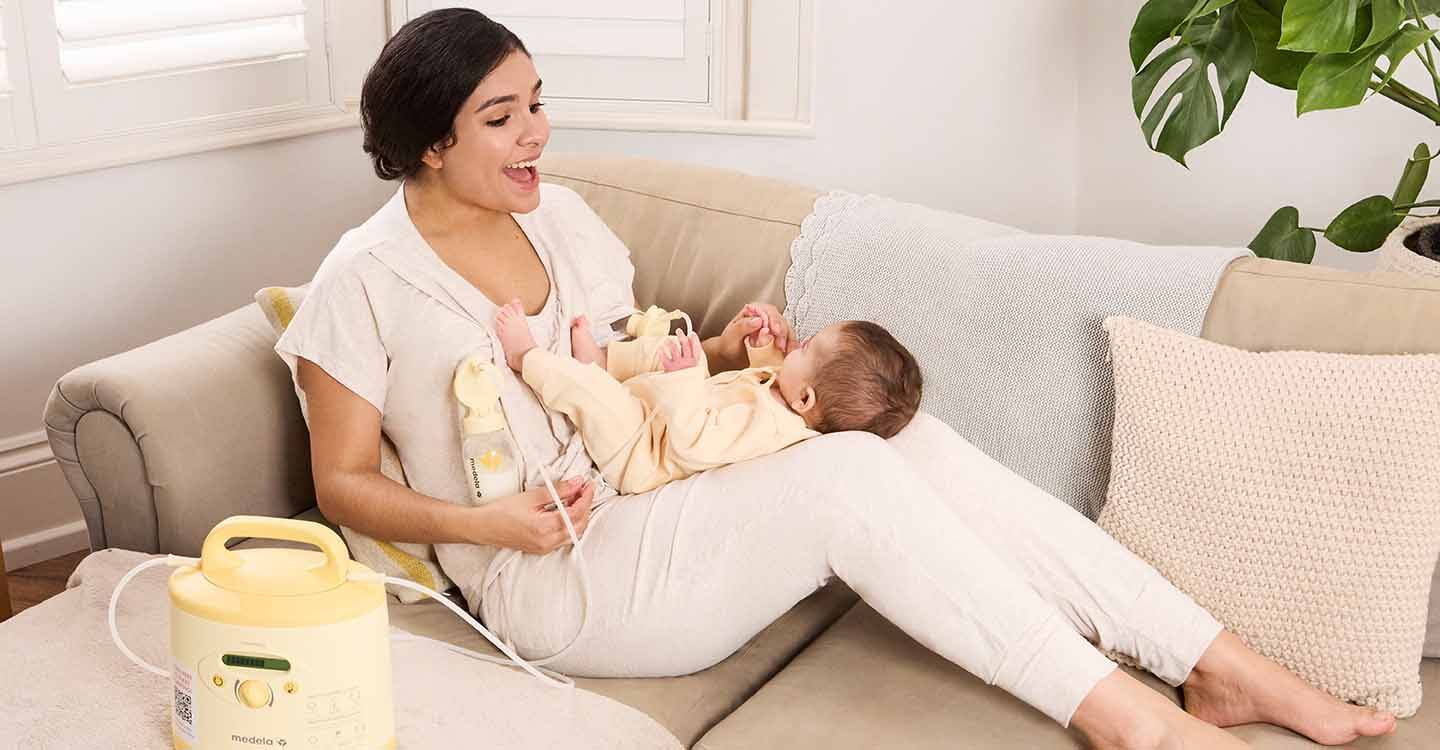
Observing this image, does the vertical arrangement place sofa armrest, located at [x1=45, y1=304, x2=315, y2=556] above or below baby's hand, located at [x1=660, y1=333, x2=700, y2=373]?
below

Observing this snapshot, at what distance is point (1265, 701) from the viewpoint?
5.44 feet

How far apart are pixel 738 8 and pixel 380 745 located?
192 centimetres

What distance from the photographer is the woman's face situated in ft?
5.99

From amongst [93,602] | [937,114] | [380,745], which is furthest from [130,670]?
[937,114]

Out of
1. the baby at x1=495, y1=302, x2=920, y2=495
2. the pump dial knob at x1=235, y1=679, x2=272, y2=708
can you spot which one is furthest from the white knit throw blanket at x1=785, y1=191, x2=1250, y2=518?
the pump dial knob at x1=235, y1=679, x2=272, y2=708

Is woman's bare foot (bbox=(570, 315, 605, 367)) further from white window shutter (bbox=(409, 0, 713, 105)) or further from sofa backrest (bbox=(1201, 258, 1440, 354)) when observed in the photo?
white window shutter (bbox=(409, 0, 713, 105))

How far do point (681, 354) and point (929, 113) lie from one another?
1.35 m

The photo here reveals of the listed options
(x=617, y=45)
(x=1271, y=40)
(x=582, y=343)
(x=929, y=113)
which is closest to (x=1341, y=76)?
(x=1271, y=40)

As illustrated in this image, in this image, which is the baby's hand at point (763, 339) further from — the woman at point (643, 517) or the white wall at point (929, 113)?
the white wall at point (929, 113)

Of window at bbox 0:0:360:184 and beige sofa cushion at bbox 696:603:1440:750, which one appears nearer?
beige sofa cushion at bbox 696:603:1440:750

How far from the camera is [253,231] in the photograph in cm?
303

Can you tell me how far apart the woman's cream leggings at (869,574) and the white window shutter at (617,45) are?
142 centimetres

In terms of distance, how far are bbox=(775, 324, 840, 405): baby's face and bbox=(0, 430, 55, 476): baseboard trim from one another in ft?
5.41

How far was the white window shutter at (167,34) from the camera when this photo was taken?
8.77 ft
